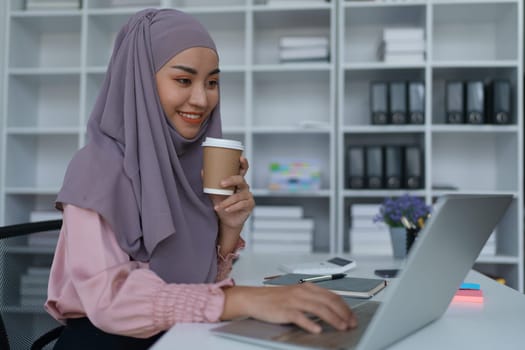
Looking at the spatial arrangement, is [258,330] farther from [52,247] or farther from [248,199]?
[52,247]

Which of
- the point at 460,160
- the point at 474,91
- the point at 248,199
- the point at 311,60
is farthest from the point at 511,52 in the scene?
the point at 248,199

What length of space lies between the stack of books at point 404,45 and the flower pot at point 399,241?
54.3 inches

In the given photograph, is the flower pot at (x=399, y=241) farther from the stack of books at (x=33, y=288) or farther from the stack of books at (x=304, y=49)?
the stack of books at (x=304, y=49)

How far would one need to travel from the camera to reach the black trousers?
0.94 m

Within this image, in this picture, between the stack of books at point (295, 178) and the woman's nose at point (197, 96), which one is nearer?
the woman's nose at point (197, 96)

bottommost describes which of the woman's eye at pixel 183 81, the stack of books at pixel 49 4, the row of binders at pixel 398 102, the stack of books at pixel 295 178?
the stack of books at pixel 295 178

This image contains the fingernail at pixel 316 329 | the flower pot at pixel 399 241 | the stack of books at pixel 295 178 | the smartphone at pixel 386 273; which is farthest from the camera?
the stack of books at pixel 295 178

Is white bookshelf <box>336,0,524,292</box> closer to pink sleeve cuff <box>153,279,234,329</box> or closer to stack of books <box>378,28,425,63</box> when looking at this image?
stack of books <box>378,28,425,63</box>

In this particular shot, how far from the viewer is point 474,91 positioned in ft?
8.86

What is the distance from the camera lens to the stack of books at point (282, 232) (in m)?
2.77

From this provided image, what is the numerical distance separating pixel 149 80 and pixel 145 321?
0.55m

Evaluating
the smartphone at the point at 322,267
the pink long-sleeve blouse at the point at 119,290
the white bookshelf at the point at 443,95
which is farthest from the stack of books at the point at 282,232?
the pink long-sleeve blouse at the point at 119,290

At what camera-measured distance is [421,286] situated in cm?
64

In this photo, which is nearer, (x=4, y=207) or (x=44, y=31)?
(x=4, y=207)
